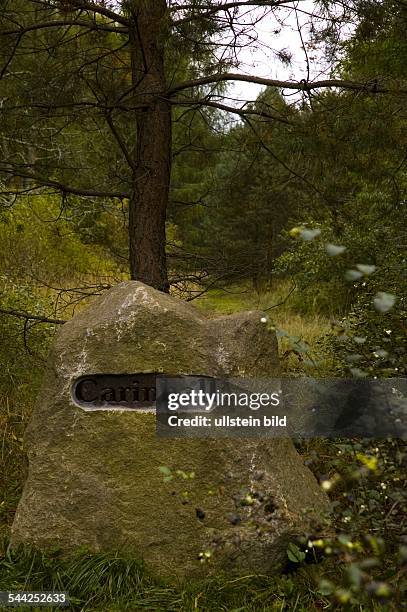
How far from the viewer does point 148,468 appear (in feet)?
10.3

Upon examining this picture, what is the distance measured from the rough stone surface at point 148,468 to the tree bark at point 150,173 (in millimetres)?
1674

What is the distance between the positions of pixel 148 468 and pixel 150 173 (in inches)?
96.7

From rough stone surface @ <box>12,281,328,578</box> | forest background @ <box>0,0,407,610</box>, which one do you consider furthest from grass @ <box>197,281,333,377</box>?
rough stone surface @ <box>12,281,328,578</box>

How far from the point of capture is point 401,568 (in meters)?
2.27

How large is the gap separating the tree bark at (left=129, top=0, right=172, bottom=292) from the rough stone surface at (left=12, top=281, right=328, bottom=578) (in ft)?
5.49

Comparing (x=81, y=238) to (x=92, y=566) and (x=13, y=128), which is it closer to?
(x=13, y=128)

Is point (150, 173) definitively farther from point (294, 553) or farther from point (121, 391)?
point (294, 553)

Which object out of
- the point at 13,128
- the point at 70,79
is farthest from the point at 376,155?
the point at 13,128

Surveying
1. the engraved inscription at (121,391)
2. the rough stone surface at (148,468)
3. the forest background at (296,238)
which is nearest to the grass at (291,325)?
the forest background at (296,238)

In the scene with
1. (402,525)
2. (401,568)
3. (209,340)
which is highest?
(209,340)

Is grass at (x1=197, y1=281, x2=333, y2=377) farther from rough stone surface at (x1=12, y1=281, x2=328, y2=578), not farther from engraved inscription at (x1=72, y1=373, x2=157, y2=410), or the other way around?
engraved inscription at (x1=72, y1=373, x2=157, y2=410)

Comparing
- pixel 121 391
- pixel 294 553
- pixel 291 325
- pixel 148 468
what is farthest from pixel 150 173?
pixel 291 325

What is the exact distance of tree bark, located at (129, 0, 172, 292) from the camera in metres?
4.80

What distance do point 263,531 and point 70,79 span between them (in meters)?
3.58
